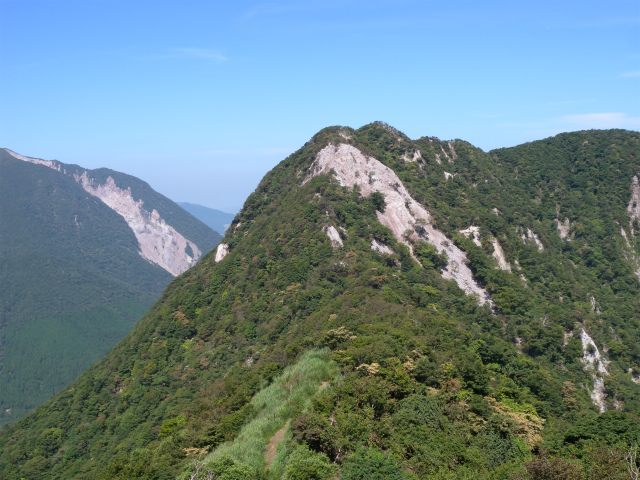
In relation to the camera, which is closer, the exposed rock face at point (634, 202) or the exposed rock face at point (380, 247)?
the exposed rock face at point (380, 247)

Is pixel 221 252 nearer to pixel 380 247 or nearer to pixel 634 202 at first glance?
pixel 380 247

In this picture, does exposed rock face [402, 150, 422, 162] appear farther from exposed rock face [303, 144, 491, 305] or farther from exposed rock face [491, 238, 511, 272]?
exposed rock face [491, 238, 511, 272]

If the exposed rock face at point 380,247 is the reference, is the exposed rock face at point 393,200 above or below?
above

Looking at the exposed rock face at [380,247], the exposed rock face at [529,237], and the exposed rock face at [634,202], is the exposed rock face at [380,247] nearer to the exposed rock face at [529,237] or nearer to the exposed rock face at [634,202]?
the exposed rock face at [529,237]

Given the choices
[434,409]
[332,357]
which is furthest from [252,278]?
[434,409]

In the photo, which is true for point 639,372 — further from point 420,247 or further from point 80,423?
point 80,423

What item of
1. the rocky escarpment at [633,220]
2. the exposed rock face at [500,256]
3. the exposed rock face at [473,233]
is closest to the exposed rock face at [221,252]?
the exposed rock face at [473,233]
